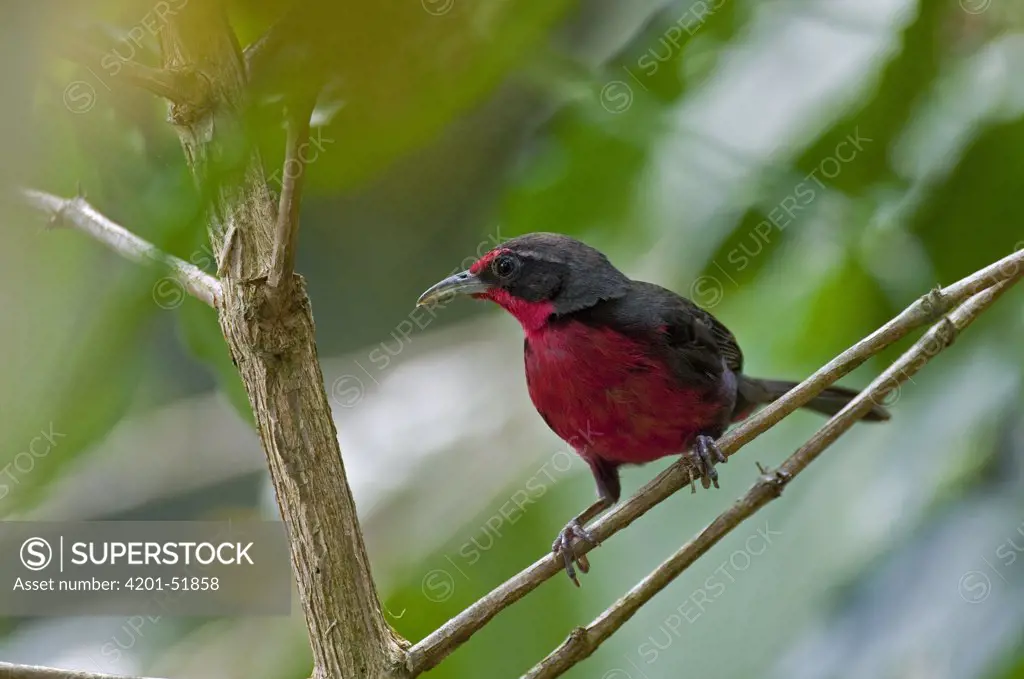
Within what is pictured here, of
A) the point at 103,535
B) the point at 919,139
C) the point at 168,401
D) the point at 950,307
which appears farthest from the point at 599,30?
the point at 168,401

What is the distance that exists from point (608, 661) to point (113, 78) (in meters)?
3.33

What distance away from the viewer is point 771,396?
4.36 meters

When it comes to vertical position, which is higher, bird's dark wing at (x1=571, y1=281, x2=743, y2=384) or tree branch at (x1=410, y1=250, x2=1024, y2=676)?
bird's dark wing at (x1=571, y1=281, x2=743, y2=384)

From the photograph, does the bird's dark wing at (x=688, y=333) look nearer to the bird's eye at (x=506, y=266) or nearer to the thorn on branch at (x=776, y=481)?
the bird's eye at (x=506, y=266)

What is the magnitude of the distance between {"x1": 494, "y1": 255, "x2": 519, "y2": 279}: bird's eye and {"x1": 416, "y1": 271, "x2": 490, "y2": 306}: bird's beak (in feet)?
0.23

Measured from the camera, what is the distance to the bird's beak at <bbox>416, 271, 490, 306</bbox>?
3725mm

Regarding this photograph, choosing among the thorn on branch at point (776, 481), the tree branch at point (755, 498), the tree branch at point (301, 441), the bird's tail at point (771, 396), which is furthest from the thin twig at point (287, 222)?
the bird's tail at point (771, 396)

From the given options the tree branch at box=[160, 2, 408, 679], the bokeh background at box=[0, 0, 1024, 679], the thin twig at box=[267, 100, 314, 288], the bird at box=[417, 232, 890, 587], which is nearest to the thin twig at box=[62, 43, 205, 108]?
the thin twig at box=[267, 100, 314, 288]

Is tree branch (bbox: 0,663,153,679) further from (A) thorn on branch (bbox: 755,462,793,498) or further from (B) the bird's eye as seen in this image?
(B) the bird's eye

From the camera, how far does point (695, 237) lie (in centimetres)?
394

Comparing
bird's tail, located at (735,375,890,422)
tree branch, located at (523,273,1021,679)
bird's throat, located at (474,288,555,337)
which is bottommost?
tree branch, located at (523,273,1021,679)

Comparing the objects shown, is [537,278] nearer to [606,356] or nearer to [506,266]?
[506,266]

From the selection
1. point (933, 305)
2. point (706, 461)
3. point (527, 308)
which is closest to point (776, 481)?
point (933, 305)

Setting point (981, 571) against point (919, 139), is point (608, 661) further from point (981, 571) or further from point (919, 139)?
point (919, 139)
